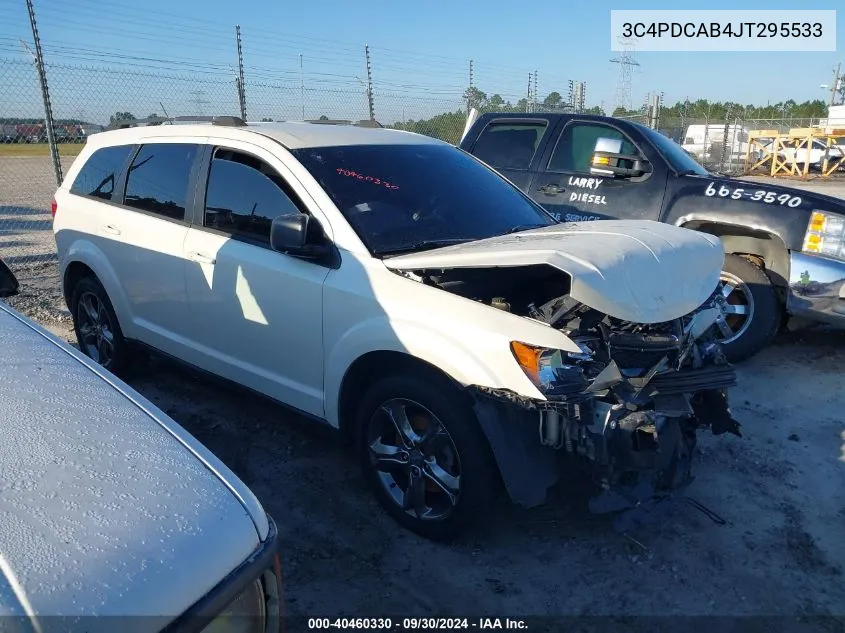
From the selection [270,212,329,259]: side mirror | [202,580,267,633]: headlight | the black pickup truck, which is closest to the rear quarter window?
[270,212,329,259]: side mirror

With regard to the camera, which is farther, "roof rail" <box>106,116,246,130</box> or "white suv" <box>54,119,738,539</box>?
"roof rail" <box>106,116,246,130</box>

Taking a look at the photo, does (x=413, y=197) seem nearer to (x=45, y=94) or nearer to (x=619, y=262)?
(x=619, y=262)

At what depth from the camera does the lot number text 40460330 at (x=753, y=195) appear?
17.3ft

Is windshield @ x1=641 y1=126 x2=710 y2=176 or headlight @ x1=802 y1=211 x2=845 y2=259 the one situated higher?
windshield @ x1=641 y1=126 x2=710 y2=176

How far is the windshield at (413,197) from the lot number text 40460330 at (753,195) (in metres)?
2.13

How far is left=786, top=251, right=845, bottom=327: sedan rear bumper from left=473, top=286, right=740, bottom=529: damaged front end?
2.48 metres

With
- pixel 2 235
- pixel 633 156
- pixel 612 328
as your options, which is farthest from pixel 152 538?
pixel 2 235

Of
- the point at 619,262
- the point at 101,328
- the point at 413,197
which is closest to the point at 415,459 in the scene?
the point at 619,262

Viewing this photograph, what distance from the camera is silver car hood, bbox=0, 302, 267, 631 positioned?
4.24ft

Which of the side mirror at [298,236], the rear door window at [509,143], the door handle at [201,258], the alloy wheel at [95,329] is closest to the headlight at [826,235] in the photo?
the rear door window at [509,143]

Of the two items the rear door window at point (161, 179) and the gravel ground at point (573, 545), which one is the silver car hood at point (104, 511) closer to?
the gravel ground at point (573, 545)

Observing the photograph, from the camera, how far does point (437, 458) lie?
307 cm

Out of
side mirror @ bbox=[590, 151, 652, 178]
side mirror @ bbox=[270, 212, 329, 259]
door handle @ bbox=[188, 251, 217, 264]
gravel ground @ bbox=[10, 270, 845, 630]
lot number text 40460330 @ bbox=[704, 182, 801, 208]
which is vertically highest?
side mirror @ bbox=[590, 151, 652, 178]

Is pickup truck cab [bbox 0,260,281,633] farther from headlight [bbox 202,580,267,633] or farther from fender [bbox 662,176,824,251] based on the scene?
fender [bbox 662,176,824,251]
